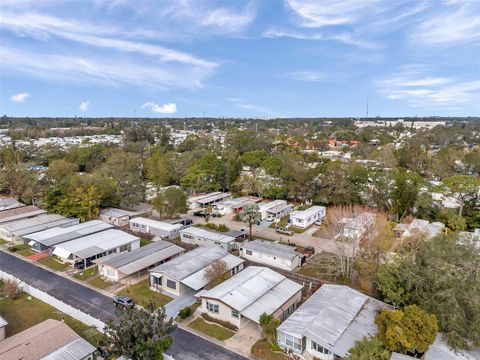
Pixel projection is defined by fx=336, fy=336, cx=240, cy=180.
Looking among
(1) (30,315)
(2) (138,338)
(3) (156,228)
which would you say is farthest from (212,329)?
(3) (156,228)

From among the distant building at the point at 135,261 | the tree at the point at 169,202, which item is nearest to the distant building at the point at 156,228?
the tree at the point at 169,202

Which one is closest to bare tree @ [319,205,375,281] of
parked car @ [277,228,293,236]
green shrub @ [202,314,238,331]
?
parked car @ [277,228,293,236]

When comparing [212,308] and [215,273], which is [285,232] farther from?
[212,308]

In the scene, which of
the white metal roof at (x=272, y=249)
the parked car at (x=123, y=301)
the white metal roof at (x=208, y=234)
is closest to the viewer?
the parked car at (x=123, y=301)

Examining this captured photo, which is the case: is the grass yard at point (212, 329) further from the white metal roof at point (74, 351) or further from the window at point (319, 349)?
the white metal roof at point (74, 351)

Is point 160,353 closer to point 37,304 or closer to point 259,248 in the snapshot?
point 37,304

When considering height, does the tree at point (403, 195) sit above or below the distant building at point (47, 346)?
above

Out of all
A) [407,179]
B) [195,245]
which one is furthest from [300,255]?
[407,179]
